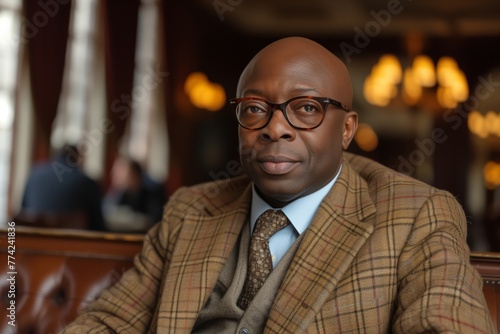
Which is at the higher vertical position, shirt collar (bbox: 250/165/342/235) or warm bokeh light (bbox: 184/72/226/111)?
warm bokeh light (bbox: 184/72/226/111)

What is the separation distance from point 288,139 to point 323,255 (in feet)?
1.01

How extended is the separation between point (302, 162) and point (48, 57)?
577 centimetres

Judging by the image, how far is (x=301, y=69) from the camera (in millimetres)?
1696

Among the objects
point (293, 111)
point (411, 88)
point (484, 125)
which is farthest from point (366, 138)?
point (293, 111)

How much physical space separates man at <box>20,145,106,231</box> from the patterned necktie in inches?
170

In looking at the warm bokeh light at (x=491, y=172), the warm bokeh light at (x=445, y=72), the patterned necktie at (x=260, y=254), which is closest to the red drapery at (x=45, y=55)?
the warm bokeh light at (x=445, y=72)

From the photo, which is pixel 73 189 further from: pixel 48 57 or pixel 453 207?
pixel 453 207

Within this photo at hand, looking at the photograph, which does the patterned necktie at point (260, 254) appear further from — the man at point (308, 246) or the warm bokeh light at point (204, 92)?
the warm bokeh light at point (204, 92)

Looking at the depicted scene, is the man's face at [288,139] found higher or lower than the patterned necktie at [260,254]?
higher

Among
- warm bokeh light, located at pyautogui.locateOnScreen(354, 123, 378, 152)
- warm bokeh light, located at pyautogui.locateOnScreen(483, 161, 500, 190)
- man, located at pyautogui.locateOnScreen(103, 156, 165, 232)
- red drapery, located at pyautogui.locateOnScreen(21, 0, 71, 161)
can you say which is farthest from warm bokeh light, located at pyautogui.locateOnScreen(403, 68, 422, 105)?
red drapery, located at pyautogui.locateOnScreen(21, 0, 71, 161)

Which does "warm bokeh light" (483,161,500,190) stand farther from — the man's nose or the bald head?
the man's nose

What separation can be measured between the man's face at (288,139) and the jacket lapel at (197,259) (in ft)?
0.77

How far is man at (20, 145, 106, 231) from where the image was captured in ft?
19.9

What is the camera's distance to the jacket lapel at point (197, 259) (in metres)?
1.77
